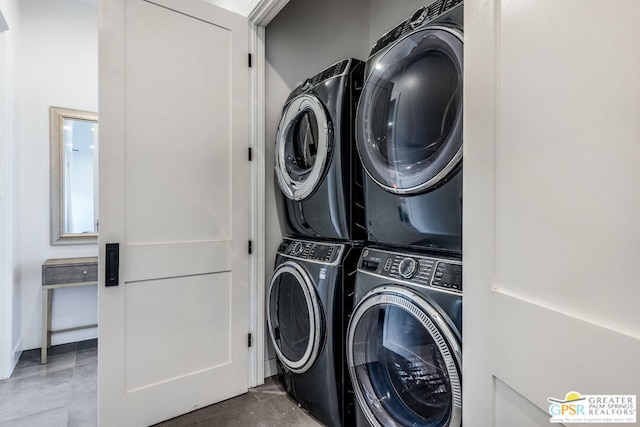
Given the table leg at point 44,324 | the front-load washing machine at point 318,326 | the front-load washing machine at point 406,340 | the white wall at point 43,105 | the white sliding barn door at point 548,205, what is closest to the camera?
the white sliding barn door at point 548,205

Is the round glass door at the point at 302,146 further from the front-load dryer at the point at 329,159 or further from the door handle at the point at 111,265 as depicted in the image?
the door handle at the point at 111,265

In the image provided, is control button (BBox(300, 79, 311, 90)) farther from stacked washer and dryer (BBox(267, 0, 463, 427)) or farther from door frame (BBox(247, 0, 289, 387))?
door frame (BBox(247, 0, 289, 387))

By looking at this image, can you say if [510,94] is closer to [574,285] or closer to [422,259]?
[574,285]

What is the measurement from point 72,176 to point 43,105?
594 millimetres

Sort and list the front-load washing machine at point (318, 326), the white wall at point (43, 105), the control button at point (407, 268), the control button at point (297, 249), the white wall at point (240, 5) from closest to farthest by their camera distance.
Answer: the control button at point (407, 268) < the front-load washing machine at point (318, 326) < the control button at point (297, 249) < the white wall at point (240, 5) < the white wall at point (43, 105)

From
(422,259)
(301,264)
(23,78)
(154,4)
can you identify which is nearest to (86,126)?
(23,78)

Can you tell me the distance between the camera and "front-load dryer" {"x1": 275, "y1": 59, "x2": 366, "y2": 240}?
1.56m

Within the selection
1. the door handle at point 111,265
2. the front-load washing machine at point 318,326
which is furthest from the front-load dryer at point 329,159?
the door handle at point 111,265

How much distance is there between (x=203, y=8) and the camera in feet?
5.87

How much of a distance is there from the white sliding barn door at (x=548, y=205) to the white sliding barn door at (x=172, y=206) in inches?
57.7

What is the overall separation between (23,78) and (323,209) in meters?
2.71

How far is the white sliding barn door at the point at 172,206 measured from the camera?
1.55 m

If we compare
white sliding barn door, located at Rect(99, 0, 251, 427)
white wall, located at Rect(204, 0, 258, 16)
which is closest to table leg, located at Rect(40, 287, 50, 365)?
white sliding barn door, located at Rect(99, 0, 251, 427)

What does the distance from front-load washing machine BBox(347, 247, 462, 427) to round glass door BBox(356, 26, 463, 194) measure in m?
0.32
